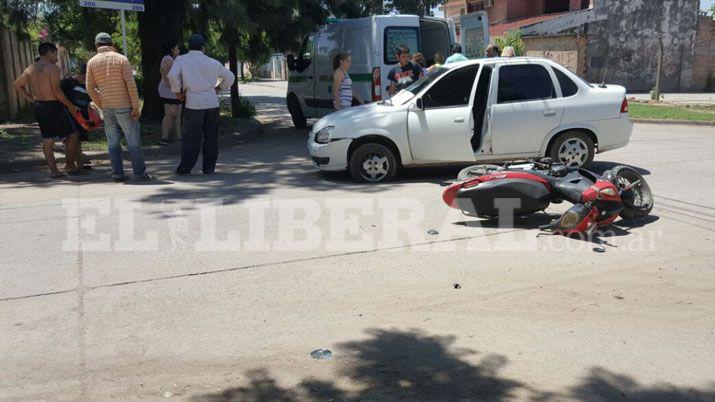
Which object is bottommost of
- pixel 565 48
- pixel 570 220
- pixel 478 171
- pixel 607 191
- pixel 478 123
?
pixel 570 220

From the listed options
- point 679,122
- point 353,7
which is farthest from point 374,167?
point 679,122

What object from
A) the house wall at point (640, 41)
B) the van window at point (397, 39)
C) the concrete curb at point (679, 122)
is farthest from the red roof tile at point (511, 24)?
the van window at point (397, 39)

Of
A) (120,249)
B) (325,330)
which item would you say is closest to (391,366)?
(325,330)

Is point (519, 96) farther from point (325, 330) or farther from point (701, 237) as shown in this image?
Result: point (325, 330)

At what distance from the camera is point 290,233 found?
6137 millimetres

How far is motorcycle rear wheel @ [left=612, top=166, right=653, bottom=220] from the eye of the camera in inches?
251

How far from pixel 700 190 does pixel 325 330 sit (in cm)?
597

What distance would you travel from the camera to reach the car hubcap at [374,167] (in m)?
8.36

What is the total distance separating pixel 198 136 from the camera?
890 cm

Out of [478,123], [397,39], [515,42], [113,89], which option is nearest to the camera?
[113,89]

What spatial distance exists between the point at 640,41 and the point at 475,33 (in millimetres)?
19199

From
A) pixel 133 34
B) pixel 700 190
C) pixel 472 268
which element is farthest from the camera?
pixel 133 34

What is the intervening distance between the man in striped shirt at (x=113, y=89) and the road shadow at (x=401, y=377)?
→ 578 centimetres

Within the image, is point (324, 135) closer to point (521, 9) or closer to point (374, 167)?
point (374, 167)
